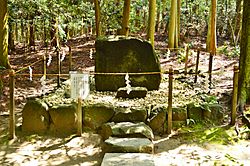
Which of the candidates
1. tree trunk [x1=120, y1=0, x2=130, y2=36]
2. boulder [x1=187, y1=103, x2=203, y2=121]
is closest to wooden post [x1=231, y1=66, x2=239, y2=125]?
boulder [x1=187, y1=103, x2=203, y2=121]

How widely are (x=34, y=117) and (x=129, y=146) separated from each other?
2179 millimetres

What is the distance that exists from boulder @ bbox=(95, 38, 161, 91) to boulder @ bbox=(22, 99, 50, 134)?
76.9 inches

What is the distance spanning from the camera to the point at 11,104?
5.73 meters

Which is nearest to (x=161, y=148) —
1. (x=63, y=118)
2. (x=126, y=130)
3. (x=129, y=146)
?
(x=126, y=130)

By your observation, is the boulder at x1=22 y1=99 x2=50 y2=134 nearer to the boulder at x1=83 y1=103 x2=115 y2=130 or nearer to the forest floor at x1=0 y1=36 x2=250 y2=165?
the forest floor at x1=0 y1=36 x2=250 y2=165

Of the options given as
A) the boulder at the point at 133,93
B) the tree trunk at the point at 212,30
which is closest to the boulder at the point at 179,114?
the boulder at the point at 133,93

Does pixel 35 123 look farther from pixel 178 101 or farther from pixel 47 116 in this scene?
pixel 178 101

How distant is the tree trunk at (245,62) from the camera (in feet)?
22.6

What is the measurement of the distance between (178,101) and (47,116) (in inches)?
109

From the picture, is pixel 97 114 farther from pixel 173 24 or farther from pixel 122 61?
pixel 173 24

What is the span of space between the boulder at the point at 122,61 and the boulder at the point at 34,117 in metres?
1.95

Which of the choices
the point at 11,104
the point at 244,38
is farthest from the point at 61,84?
the point at 244,38

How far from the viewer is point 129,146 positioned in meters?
4.97

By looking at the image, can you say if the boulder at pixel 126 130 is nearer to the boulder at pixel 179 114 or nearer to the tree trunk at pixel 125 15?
the boulder at pixel 179 114
